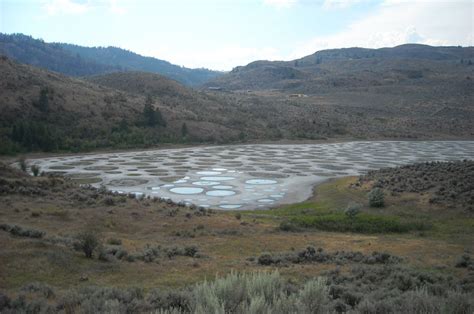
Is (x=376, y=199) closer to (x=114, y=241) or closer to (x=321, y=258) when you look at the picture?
(x=321, y=258)

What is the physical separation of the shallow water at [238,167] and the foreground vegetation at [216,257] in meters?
6.57

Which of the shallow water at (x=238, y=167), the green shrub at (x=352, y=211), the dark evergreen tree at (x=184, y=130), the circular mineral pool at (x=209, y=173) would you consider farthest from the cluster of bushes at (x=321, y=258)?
the dark evergreen tree at (x=184, y=130)

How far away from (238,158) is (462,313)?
165ft

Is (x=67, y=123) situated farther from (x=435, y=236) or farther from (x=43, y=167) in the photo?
(x=435, y=236)

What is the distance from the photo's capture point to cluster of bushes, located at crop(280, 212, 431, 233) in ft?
74.8

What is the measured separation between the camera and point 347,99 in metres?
143

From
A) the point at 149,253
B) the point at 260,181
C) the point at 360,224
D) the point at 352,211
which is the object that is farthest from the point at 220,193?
the point at 149,253

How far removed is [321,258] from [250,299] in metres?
8.97

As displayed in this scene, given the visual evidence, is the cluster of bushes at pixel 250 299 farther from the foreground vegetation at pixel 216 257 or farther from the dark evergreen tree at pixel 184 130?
the dark evergreen tree at pixel 184 130

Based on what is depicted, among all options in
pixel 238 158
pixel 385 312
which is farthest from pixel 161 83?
pixel 385 312

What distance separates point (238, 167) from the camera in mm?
49000

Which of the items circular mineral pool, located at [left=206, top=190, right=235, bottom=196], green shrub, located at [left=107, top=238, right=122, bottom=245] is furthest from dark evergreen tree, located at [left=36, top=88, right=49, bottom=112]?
green shrub, located at [left=107, top=238, right=122, bottom=245]

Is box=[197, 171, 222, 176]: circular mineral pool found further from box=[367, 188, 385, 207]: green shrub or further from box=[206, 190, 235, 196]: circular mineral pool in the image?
box=[367, 188, 385, 207]: green shrub

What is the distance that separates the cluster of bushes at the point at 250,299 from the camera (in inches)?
267
